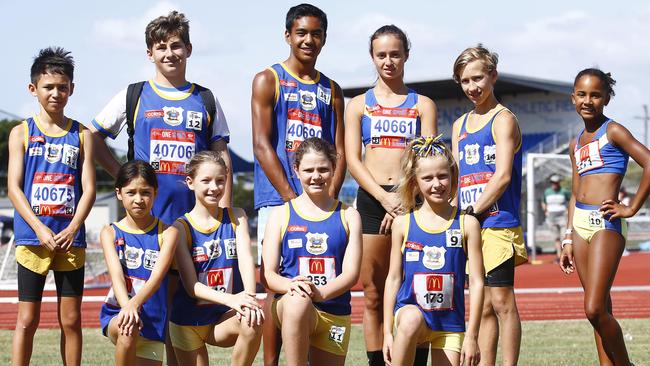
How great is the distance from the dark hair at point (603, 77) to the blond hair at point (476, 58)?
1.60ft

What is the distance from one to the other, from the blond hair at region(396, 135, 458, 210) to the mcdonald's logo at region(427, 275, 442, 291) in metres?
0.49

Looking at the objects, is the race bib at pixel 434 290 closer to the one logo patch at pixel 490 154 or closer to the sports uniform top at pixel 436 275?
the sports uniform top at pixel 436 275

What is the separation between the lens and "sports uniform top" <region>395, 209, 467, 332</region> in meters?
4.90

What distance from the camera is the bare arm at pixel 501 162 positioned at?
18.2 feet

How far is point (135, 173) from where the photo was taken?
16.8 feet

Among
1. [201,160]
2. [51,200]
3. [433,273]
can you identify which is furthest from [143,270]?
[433,273]

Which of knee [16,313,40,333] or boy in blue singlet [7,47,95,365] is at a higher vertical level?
boy in blue singlet [7,47,95,365]

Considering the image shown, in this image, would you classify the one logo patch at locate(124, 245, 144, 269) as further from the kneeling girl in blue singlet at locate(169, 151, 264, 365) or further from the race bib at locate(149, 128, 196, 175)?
the race bib at locate(149, 128, 196, 175)

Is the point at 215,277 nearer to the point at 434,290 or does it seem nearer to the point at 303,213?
the point at 303,213

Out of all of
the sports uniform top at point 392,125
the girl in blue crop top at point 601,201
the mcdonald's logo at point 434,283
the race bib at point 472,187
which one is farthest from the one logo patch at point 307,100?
the girl in blue crop top at point 601,201

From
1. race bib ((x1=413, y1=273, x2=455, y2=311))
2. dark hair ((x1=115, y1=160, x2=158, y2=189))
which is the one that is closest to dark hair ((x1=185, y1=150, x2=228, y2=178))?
dark hair ((x1=115, y1=160, x2=158, y2=189))

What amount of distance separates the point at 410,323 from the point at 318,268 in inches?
22.4

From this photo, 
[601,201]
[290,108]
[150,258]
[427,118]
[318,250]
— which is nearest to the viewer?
[318,250]

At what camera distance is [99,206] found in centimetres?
2978
